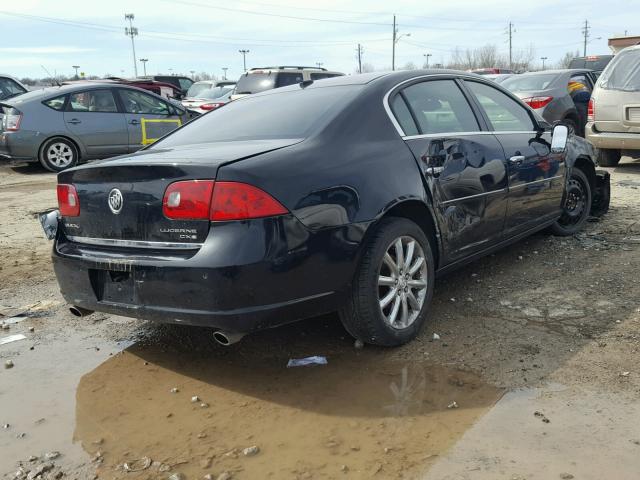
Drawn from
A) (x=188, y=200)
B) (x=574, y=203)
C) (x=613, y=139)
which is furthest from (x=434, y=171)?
(x=613, y=139)

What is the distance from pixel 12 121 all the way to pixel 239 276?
31.1 ft

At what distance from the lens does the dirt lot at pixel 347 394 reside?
2.51m

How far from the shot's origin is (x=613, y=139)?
8.90 m

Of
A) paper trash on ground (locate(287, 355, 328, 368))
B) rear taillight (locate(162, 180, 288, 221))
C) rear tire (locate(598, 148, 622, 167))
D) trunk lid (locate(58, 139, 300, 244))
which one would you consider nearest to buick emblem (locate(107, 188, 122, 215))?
trunk lid (locate(58, 139, 300, 244))

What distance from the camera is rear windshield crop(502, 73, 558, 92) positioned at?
1159 centimetres

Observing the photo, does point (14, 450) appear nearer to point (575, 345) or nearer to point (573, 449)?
point (573, 449)

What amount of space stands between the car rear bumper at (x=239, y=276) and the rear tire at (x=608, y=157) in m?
7.76

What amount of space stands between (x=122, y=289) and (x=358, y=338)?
126 cm

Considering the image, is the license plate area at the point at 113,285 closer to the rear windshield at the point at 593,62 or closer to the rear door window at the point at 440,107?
the rear door window at the point at 440,107

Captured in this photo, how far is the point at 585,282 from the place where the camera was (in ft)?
14.8

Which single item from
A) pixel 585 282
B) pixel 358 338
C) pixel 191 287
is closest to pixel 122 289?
pixel 191 287

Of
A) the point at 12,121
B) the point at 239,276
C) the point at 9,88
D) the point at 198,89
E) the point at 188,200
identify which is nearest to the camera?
the point at 239,276

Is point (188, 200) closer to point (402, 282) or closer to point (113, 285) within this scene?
point (113, 285)

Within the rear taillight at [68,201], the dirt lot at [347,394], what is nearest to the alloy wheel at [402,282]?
the dirt lot at [347,394]
